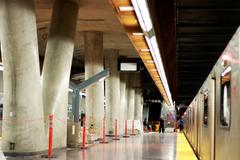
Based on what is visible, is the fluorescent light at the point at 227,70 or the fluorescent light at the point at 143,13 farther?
the fluorescent light at the point at 143,13

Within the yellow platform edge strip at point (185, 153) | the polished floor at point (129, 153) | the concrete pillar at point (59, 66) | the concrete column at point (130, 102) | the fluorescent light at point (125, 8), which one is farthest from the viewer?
the concrete column at point (130, 102)

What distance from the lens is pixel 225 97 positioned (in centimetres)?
532

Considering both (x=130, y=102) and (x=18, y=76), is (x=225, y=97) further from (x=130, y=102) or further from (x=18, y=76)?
(x=130, y=102)

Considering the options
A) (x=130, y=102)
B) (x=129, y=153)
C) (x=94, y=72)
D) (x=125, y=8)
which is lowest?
(x=129, y=153)

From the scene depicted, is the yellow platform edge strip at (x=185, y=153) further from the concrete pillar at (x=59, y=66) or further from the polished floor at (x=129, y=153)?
the concrete pillar at (x=59, y=66)

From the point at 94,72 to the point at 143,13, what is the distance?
15083 millimetres

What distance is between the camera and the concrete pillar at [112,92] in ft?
102

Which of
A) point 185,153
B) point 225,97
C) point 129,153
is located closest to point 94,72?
point 129,153

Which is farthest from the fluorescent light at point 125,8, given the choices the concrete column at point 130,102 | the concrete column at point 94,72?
the concrete column at point 130,102

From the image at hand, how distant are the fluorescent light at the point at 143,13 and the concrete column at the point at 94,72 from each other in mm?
12773

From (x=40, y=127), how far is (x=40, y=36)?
43.5 feet

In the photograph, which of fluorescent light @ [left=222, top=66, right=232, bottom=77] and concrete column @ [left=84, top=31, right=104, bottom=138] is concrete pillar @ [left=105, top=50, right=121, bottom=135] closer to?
concrete column @ [left=84, top=31, right=104, bottom=138]

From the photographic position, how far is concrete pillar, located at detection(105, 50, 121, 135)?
102ft

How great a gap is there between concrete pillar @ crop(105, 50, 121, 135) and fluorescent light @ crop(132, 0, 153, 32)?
62.2ft
